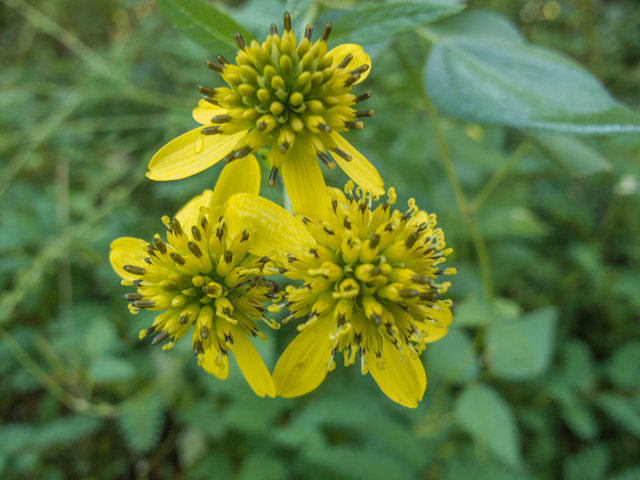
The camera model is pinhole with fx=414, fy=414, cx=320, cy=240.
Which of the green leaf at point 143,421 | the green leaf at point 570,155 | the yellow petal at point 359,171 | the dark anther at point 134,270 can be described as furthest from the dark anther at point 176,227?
the green leaf at point 143,421

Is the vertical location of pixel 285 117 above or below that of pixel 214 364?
above

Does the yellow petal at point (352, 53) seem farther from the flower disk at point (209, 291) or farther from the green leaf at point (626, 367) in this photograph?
the green leaf at point (626, 367)

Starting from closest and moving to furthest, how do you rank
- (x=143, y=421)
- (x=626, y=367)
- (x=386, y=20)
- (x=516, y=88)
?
(x=386, y=20) < (x=516, y=88) < (x=143, y=421) < (x=626, y=367)

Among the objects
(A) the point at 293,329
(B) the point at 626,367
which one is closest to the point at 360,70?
(A) the point at 293,329

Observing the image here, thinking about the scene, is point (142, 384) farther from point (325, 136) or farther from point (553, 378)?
point (553, 378)

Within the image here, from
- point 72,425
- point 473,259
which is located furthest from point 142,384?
point 473,259

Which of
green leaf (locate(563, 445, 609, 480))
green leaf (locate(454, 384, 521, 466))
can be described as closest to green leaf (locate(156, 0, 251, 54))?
green leaf (locate(454, 384, 521, 466))

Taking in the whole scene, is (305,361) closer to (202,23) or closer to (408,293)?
(408,293)
